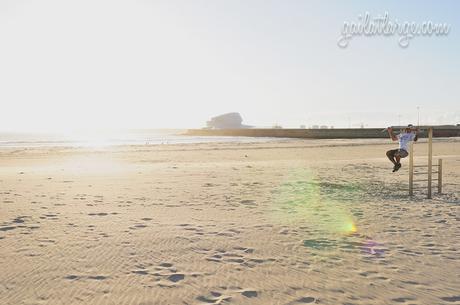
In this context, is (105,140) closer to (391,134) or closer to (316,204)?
(391,134)

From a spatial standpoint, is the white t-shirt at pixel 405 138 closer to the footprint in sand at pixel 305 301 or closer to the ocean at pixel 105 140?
the footprint in sand at pixel 305 301

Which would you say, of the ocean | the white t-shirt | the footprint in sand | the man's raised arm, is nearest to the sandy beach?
the footprint in sand

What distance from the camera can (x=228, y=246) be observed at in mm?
6992

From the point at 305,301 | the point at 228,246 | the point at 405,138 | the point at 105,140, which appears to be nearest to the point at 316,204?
the point at 228,246

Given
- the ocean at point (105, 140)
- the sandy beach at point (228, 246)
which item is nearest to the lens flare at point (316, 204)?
the sandy beach at point (228, 246)

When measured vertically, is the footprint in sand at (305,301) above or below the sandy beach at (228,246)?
below

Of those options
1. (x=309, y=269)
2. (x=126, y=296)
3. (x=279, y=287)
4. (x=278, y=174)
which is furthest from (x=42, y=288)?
(x=278, y=174)

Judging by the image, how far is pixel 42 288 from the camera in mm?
5156

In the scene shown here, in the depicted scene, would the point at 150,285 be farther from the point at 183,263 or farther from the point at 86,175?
the point at 86,175

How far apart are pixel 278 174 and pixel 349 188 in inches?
178

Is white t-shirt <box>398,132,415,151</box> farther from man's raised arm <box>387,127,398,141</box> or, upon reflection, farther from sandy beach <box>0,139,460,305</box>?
sandy beach <box>0,139,460,305</box>

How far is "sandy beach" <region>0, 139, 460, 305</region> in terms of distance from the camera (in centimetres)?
507

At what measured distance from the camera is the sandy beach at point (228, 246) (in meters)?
5.07

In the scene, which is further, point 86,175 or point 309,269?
point 86,175
